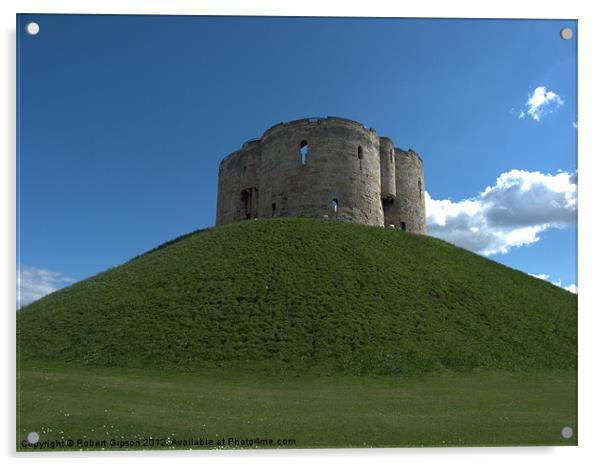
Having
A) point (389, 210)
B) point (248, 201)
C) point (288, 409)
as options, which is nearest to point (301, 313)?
point (288, 409)

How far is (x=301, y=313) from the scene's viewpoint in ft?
58.9

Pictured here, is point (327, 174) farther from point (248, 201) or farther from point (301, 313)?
point (301, 313)

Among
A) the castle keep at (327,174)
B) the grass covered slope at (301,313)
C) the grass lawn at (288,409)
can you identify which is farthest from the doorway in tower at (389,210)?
the grass lawn at (288,409)

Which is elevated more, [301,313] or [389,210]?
[389,210]

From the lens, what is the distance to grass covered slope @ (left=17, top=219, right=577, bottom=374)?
1576 cm

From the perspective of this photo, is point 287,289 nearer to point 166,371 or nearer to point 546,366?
point 166,371

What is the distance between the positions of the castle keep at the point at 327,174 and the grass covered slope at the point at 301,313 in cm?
672

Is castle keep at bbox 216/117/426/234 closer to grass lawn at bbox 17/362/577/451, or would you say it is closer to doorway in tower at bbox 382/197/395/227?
doorway in tower at bbox 382/197/395/227

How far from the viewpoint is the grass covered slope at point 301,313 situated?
1576cm

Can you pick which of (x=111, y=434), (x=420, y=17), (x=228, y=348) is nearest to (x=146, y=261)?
(x=228, y=348)

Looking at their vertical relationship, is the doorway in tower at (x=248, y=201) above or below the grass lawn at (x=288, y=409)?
above

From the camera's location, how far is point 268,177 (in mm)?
35656

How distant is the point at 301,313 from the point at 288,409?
7891 millimetres

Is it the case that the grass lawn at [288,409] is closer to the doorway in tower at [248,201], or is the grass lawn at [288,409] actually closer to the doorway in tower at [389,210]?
the doorway in tower at [389,210]
